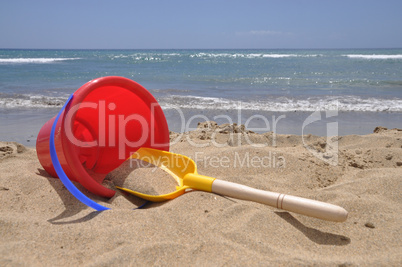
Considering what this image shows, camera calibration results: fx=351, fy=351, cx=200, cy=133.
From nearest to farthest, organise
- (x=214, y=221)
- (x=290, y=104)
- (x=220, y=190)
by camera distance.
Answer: (x=214, y=221) → (x=220, y=190) → (x=290, y=104)

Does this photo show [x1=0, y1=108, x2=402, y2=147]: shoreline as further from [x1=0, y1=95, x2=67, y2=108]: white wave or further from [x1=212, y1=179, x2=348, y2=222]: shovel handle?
[x1=212, y1=179, x2=348, y2=222]: shovel handle

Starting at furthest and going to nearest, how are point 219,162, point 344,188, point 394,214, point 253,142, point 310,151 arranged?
1. point 253,142
2. point 310,151
3. point 219,162
4. point 344,188
5. point 394,214

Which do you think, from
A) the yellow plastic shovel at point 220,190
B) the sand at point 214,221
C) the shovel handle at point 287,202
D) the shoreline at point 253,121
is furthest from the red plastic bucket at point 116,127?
the shoreline at point 253,121

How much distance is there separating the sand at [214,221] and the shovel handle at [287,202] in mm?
58

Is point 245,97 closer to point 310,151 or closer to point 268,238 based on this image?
point 310,151

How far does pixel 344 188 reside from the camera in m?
2.47

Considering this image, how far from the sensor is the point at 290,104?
7.40m

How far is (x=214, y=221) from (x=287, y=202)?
0.43 meters

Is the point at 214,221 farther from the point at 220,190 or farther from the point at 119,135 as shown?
the point at 119,135

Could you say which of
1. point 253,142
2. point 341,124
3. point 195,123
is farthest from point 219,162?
point 341,124

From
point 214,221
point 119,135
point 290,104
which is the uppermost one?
point 119,135

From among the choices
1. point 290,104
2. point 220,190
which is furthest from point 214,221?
point 290,104

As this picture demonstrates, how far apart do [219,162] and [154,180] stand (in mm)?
708

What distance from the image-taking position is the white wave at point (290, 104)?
6828mm
